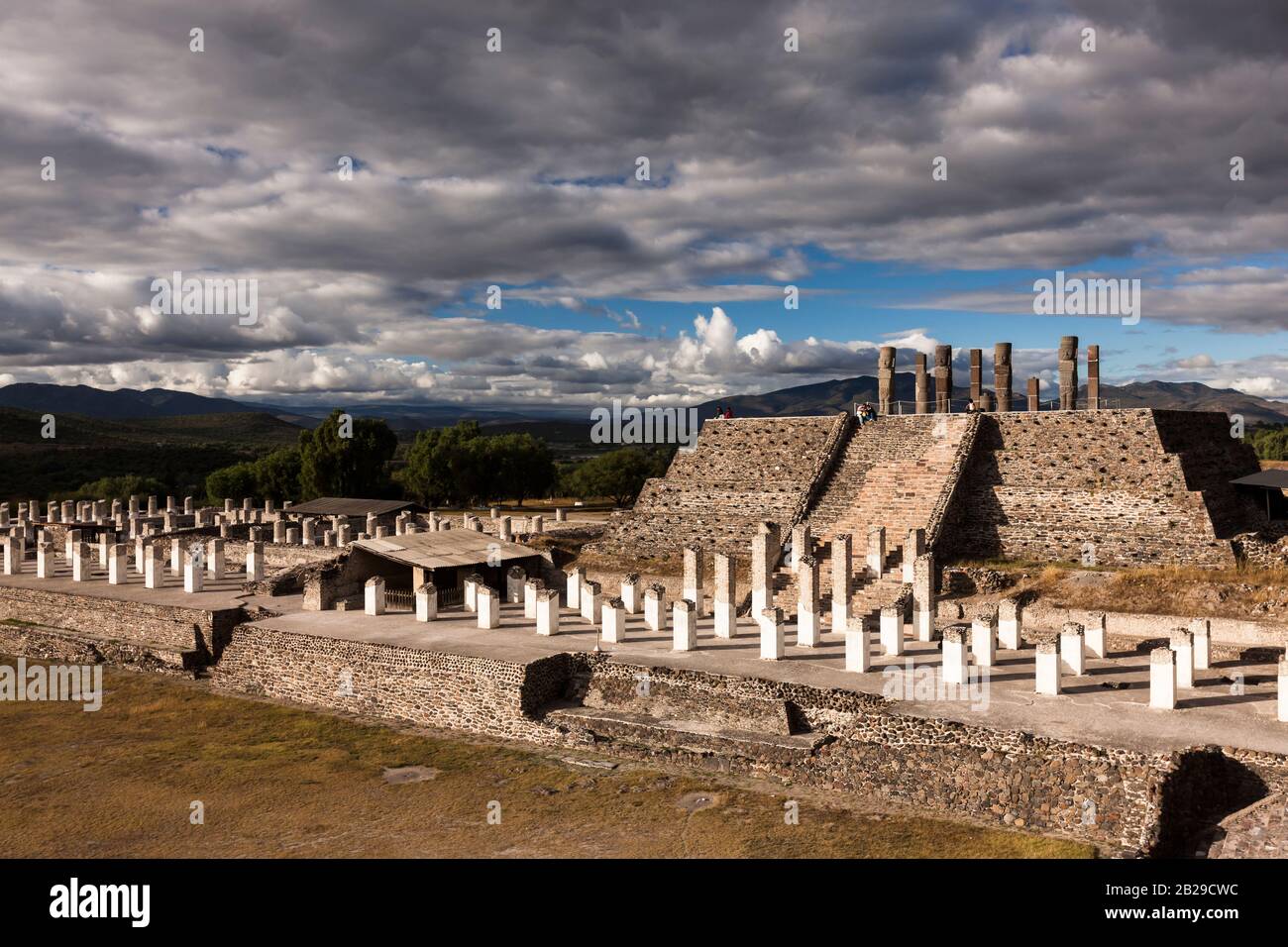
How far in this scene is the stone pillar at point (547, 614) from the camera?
750 inches

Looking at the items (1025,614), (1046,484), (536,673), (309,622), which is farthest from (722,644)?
(1046,484)

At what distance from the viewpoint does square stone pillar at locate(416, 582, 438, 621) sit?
2069cm

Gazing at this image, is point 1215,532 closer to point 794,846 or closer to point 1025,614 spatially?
point 1025,614

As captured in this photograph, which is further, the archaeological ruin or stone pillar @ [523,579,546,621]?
stone pillar @ [523,579,546,621]

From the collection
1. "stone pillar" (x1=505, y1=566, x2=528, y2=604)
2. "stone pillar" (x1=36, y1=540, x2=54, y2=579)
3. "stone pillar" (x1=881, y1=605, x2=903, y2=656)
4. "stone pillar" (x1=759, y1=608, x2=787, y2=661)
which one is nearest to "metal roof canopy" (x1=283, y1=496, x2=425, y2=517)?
"stone pillar" (x1=36, y1=540, x2=54, y2=579)

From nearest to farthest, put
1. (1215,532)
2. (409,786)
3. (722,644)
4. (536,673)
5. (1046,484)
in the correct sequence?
1. (409,786)
2. (536,673)
3. (722,644)
4. (1215,532)
5. (1046,484)

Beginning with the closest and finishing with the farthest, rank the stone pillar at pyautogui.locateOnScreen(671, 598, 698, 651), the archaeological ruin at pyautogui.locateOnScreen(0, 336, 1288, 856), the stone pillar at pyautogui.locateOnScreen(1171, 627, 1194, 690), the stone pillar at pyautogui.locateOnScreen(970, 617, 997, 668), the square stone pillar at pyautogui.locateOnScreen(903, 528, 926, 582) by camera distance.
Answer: the archaeological ruin at pyautogui.locateOnScreen(0, 336, 1288, 856), the stone pillar at pyautogui.locateOnScreen(1171, 627, 1194, 690), the stone pillar at pyautogui.locateOnScreen(970, 617, 997, 668), the stone pillar at pyautogui.locateOnScreen(671, 598, 698, 651), the square stone pillar at pyautogui.locateOnScreen(903, 528, 926, 582)

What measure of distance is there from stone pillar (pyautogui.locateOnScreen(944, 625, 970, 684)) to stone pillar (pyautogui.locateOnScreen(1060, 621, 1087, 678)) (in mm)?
1863

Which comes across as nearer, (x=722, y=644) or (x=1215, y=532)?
(x=722, y=644)

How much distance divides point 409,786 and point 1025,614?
486 inches

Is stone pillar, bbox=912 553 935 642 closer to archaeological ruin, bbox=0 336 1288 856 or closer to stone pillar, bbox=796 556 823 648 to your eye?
archaeological ruin, bbox=0 336 1288 856

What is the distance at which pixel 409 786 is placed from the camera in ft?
45.2

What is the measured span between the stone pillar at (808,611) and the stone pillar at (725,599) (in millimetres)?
1298

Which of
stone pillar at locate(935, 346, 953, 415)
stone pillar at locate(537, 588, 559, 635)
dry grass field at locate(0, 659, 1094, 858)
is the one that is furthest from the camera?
stone pillar at locate(935, 346, 953, 415)
